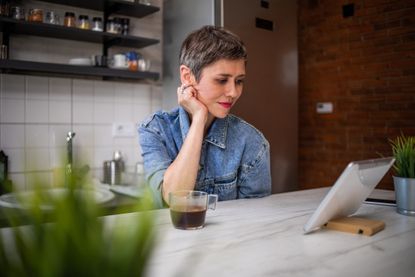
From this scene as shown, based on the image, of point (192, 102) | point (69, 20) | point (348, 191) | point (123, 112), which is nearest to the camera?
point (348, 191)

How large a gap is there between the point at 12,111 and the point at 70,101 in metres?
0.34

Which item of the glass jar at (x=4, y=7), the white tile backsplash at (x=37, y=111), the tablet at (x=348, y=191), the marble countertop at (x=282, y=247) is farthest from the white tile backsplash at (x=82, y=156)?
the white tile backsplash at (x=37, y=111)

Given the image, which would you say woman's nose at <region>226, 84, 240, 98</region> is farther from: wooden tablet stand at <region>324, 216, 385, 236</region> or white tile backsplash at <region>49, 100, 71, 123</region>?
white tile backsplash at <region>49, 100, 71, 123</region>

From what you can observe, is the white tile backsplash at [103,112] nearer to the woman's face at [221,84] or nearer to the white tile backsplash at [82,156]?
the woman's face at [221,84]

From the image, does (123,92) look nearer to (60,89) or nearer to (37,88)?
(60,89)

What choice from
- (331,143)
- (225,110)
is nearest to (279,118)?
(331,143)

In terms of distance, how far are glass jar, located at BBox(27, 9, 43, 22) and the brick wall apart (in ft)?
8.38

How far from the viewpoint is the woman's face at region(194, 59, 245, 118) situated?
1.39m

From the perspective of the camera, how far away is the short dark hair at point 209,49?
1384mm

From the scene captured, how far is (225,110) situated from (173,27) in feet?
5.16

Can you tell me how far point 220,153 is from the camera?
4.82 feet

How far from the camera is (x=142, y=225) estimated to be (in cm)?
21

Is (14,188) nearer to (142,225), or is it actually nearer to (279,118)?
(142,225)

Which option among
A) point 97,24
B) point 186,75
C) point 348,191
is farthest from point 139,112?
point 348,191
